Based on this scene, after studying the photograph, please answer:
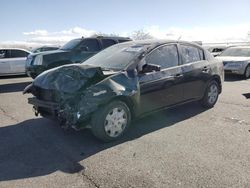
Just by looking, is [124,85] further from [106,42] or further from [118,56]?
[106,42]

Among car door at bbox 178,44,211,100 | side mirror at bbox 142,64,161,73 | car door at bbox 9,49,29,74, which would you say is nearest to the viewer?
side mirror at bbox 142,64,161,73

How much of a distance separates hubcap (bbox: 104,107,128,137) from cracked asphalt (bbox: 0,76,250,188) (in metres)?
0.19

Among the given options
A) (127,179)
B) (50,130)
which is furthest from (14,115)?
(127,179)

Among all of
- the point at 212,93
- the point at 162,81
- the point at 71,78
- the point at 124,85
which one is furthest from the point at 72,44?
the point at 124,85

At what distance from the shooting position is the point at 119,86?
16.1 feet

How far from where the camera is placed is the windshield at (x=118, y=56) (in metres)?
5.45

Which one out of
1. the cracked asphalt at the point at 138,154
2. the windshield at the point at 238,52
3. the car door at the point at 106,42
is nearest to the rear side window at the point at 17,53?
the car door at the point at 106,42

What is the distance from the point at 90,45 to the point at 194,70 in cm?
627

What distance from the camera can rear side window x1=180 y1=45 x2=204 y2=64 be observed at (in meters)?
6.41

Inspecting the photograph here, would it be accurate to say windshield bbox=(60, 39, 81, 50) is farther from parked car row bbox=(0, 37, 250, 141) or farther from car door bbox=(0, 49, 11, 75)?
parked car row bbox=(0, 37, 250, 141)

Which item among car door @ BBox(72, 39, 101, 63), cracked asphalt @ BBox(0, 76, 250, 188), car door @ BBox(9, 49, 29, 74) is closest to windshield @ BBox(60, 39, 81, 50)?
car door @ BBox(72, 39, 101, 63)

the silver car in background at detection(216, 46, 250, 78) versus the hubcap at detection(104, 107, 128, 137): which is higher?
the silver car in background at detection(216, 46, 250, 78)

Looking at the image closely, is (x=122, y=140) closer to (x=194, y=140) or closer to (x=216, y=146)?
(x=194, y=140)

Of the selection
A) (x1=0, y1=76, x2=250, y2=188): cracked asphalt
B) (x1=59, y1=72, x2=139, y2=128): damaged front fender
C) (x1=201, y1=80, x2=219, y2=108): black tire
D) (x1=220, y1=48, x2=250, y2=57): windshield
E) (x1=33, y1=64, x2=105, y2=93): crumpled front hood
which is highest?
(x1=220, y1=48, x2=250, y2=57): windshield
